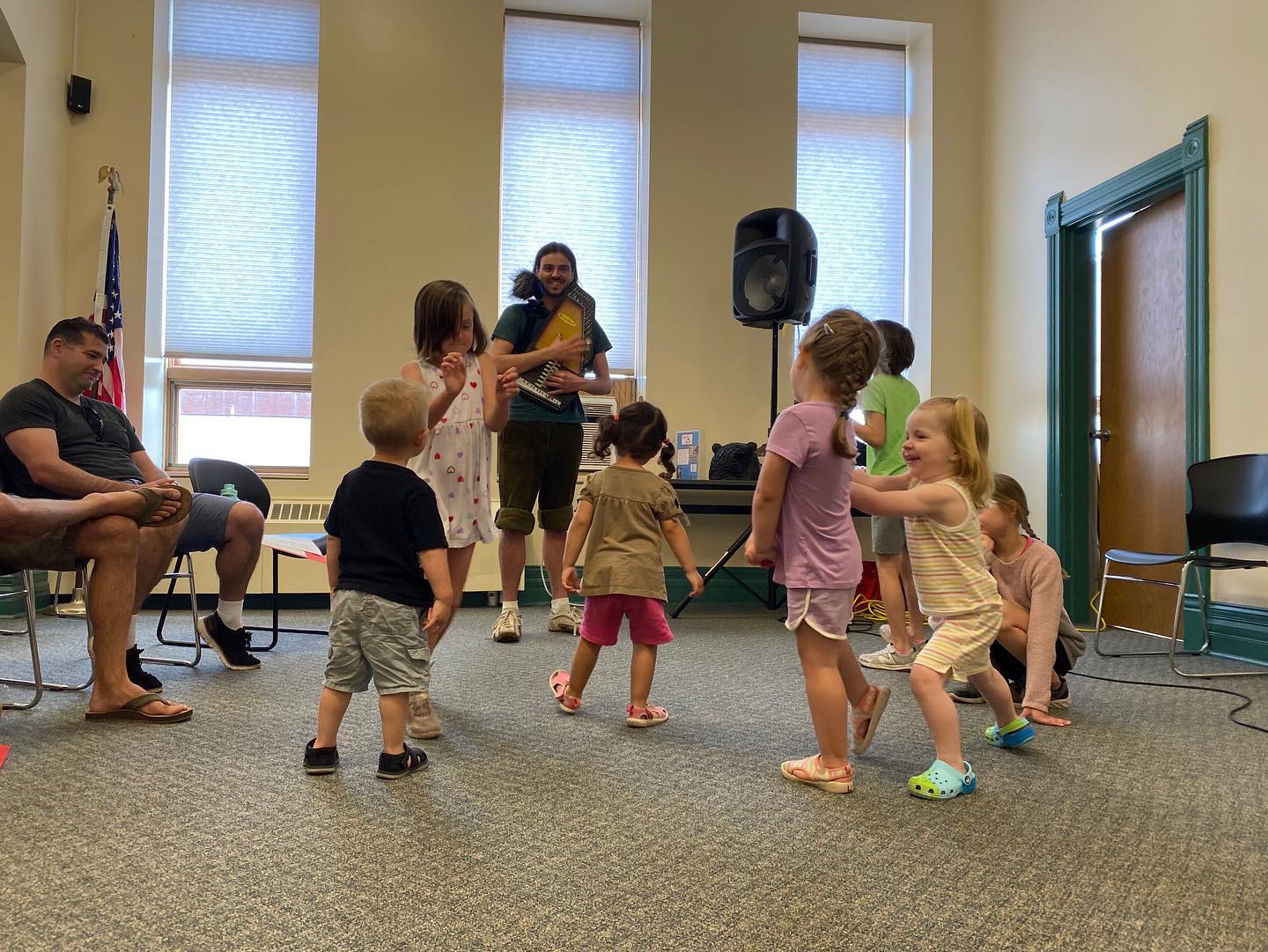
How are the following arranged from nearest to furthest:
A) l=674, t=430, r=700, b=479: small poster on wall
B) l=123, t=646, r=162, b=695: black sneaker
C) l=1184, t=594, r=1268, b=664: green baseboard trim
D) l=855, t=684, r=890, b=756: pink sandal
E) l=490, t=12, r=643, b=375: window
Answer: l=855, t=684, r=890, b=756: pink sandal, l=123, t=646, r=162, b=695: black sneaker, l=1184, t=594, r=1268, b=664: green baseboard trim, l=674, t=430, r=700, b=479: small poster on wall, l=490, t=12, r=643, b=375: window

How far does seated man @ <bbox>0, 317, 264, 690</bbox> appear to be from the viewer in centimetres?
258

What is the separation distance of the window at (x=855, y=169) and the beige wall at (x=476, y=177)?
0.77 ft

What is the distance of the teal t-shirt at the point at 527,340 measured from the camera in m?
3.45

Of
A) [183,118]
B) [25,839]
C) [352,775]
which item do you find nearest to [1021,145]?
[183,118]

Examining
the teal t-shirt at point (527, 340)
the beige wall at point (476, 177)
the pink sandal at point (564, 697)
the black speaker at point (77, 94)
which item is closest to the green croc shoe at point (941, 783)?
the pink sandal at point (564, 697)

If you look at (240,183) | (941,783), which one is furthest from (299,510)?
(941,783)

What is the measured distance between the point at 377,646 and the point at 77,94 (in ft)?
14.1

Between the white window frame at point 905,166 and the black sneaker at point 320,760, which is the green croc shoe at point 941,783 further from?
the white window frame at point 905,166

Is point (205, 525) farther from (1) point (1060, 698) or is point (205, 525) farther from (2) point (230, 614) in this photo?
(1) point (1060, 698)

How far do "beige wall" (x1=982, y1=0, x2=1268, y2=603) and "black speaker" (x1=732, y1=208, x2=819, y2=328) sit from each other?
1.26 meters

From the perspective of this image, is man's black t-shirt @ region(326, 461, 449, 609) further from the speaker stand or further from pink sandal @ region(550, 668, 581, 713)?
the speaker stand

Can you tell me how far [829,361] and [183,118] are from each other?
460 cm

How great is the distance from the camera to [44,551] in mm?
2312

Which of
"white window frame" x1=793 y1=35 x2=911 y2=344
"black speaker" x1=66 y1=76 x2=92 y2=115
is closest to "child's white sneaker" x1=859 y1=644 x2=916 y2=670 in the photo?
"white window frame" x1=793 y1=35 x2=911 y2=344
